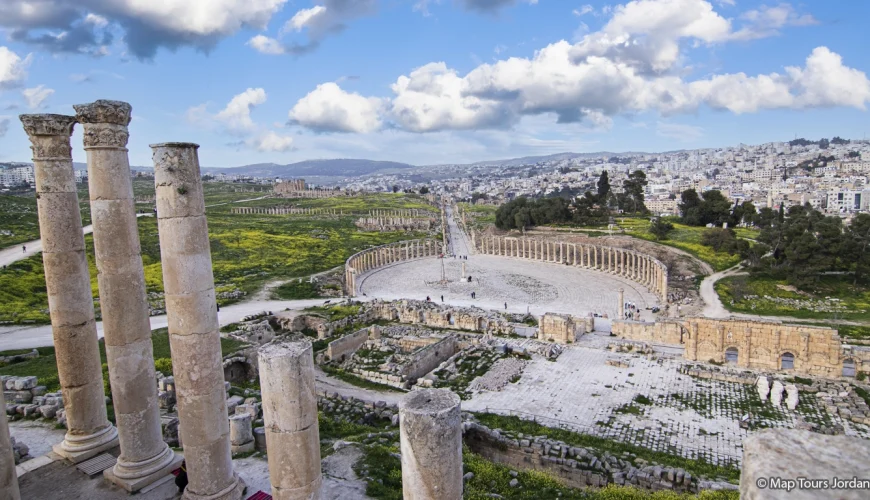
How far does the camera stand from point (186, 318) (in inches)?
391

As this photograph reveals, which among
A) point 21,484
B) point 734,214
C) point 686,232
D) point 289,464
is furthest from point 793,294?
point 21,484

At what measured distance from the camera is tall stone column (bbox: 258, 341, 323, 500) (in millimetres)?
9438

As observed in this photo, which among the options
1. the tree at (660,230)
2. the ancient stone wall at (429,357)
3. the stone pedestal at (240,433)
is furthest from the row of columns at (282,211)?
the stone pedestal at (240,433)

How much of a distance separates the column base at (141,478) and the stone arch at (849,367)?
29265mm

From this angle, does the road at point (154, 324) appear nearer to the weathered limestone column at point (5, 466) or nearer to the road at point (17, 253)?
the road at point (17, 253)

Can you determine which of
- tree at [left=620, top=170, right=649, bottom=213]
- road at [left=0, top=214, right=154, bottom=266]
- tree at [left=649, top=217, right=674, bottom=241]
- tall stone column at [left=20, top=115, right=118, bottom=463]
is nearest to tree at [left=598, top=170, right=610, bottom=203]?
tree at [left=620, top=170, right=649, bottom=213]

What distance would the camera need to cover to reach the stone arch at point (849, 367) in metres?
25.6

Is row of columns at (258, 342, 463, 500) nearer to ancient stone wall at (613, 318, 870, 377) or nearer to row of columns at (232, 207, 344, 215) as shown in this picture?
ancient stone wall at (613, 318, 870, 377)

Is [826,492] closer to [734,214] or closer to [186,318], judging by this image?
[186,318]

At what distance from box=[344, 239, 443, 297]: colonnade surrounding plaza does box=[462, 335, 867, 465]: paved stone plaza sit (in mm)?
30794

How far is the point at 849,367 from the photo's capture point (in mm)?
26344

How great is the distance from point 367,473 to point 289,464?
4840 mm

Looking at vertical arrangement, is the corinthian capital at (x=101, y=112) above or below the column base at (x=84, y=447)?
above

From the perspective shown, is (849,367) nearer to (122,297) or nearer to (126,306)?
(126,306)
